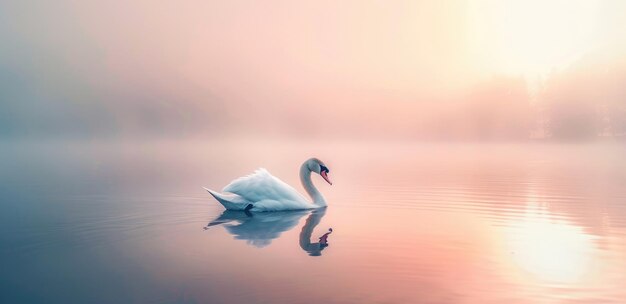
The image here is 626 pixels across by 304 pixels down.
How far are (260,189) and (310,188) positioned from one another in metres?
2.41

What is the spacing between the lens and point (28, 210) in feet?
54.0

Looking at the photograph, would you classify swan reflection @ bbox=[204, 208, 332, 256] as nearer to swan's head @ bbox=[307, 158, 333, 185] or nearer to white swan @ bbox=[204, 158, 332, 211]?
white swan @ bbox=[204, 158, 332, 211]

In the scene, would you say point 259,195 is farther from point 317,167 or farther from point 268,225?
point 317,167

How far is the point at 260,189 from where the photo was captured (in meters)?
15.9

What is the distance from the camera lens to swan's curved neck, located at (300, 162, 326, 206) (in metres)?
17.5

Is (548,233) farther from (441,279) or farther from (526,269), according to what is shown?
(441,279)

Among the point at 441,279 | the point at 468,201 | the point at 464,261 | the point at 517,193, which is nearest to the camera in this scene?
the point at 441,279

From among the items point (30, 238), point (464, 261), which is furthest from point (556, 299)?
point (30, 238)

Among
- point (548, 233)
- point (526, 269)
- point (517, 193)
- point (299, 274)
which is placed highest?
point (299, 274)

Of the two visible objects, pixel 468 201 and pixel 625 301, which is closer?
pixel 625 301

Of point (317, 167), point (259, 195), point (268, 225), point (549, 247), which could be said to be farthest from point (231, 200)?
point (549, 247)

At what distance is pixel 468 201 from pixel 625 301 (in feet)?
38.0

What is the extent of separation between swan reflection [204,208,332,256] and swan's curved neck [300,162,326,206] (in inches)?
13.5

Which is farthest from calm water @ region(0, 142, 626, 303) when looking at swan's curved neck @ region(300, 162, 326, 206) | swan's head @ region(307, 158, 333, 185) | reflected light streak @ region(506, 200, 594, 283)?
swan's head @ region(307, 158, 333, 185)
